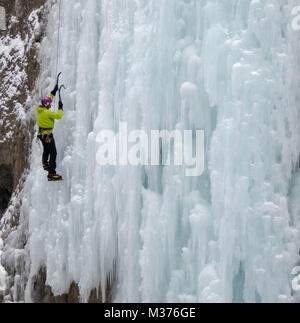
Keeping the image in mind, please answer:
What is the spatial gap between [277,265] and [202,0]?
271cm

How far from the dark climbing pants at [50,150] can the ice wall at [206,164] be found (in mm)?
391

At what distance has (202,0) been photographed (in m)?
4.89

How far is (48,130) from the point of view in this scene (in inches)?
220

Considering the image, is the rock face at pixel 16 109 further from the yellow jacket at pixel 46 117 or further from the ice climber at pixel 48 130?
the yellow jacket at pixel 46 117

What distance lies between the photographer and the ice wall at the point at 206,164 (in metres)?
4.57

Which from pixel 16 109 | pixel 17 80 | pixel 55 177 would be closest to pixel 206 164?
pixel 55 177

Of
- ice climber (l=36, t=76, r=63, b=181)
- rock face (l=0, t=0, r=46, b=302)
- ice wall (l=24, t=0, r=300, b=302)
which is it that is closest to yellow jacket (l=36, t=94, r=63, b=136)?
ice climber (l=36, t=76, r=63, b=181)

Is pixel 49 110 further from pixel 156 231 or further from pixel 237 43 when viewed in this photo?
pixel 237 43

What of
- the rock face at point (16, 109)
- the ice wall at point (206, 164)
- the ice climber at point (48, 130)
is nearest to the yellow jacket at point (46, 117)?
the ice climber at point (48, 130)

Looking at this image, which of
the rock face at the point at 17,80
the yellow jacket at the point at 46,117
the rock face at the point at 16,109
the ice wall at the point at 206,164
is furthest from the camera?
the rock face at the point at 17,80

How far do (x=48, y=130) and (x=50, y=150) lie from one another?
0.24m

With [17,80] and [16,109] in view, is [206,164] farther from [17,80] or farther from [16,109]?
[17,80]

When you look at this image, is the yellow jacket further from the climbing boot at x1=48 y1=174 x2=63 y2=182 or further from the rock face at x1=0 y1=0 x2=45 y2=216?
the rock face at x1=0 y1=0 x2=45 y2=216
